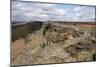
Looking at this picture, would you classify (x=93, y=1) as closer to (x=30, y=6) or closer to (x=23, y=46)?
(x=30, y=6)

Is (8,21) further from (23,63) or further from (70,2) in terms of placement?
(70,2)

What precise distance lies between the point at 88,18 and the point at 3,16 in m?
1.27

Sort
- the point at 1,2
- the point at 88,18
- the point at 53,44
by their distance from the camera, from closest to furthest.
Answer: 1. the point at 1,2
2. the point at 53,44
3. the point at 88,18

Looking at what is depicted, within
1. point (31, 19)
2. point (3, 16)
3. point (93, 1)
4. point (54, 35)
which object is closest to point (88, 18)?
point (93, 1)

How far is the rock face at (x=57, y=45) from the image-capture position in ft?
8.43

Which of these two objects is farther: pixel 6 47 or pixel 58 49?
pixel 58 49

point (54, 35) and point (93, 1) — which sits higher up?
point (93, 1)

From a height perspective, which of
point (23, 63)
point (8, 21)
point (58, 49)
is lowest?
point (23, 63)

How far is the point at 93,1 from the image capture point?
9.70ft

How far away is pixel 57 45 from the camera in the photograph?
272 centimetres

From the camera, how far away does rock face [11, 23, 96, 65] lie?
2.57 meters

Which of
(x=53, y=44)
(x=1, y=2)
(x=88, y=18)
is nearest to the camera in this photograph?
(x=1, y=2)

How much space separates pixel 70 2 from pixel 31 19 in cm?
65

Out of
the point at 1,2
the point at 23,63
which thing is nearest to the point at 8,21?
the point at 1,2
